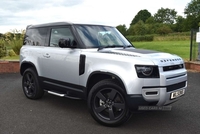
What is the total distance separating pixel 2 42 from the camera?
41.2 ft

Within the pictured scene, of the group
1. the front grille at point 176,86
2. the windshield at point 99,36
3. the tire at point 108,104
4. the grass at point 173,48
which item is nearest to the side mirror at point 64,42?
the windshield at point 99,36

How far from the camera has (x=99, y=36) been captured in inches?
189

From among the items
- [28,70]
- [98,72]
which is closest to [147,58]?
[98,72]

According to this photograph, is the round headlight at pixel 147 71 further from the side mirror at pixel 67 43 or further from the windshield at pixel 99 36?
the side mirror at pixel 67 43

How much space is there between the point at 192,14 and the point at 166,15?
20.1 m

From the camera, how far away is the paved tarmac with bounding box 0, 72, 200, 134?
3834 millimetres

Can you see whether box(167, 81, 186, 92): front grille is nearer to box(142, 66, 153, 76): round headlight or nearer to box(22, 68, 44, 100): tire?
box(142, 66, 153, 76): round headlight

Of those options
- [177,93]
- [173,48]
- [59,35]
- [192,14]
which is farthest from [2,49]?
[192,14]

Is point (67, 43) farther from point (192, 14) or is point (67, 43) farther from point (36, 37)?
point (192, 14)

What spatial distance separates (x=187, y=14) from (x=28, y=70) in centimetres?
10041

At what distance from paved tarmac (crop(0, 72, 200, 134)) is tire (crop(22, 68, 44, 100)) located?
5.6 inches

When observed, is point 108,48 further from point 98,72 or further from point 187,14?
point 187,14

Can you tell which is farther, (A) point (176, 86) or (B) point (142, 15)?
(B) point (142, 15)

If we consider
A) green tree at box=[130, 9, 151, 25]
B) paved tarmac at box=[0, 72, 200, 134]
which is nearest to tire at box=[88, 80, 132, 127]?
paved tarmac at box=[0, 72, 200, 134]
